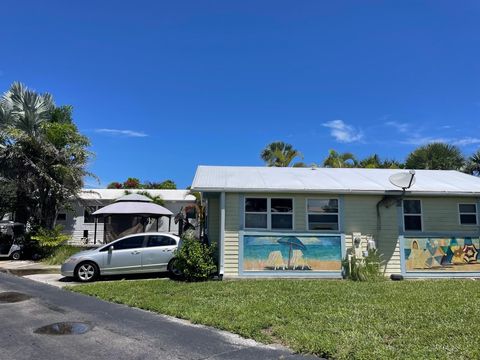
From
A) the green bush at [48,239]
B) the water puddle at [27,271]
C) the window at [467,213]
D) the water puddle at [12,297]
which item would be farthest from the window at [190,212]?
the window at [467,213]

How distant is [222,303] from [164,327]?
72.0 inches

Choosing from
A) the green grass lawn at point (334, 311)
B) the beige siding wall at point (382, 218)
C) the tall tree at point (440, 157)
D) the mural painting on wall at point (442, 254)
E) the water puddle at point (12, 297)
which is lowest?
the water puddle at point (12, 297)

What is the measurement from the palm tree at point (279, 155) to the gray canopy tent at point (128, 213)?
9.93 meters

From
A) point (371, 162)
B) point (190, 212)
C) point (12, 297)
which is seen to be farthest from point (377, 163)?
point (12, 297)

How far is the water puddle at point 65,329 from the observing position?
6.75 meters

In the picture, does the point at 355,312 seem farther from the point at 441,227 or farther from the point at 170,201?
the point at 170,201

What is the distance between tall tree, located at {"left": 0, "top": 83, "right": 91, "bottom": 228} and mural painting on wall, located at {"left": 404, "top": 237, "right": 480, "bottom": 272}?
1528cm

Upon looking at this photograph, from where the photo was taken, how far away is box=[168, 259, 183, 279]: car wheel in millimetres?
12567

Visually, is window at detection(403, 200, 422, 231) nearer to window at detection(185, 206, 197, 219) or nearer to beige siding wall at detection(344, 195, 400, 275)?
beige siding wall at detection(344, 195, 400, 275)

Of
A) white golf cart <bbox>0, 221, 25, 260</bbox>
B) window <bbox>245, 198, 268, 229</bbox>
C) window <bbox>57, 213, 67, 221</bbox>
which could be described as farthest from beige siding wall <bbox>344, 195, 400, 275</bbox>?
window <bbox>57, 213, 67, 221</bbox>

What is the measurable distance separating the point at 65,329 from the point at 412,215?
10.8m

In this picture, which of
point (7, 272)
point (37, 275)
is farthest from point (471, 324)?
point (7, 272)

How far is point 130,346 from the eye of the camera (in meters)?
5.98

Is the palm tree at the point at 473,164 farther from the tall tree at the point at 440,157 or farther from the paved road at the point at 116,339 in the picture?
the paved road at the point at 116,339
